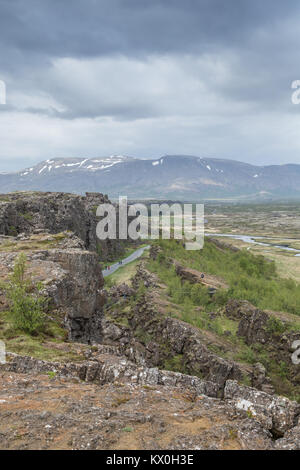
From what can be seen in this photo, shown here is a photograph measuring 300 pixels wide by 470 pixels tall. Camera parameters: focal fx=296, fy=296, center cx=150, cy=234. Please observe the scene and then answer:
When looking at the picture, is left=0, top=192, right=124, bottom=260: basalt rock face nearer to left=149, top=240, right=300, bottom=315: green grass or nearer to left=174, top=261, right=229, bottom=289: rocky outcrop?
left=149, top=240, right=300, bottom=315: green grass

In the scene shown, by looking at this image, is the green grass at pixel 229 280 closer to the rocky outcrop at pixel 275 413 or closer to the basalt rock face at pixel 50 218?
the basalt rock face at pixel 50 218

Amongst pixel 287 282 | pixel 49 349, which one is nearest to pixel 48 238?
pixel 49 349

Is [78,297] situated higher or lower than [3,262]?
lower

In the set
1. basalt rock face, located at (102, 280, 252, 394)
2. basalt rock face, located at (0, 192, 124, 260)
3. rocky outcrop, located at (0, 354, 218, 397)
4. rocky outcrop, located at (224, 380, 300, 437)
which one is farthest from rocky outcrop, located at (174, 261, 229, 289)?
rocky outcrop, located at (224, 380, 300, 437)

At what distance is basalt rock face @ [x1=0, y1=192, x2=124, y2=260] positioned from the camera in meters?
59.5

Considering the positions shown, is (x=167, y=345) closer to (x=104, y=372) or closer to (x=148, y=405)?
(x=104, y=372)

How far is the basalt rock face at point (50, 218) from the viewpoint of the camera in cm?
5953

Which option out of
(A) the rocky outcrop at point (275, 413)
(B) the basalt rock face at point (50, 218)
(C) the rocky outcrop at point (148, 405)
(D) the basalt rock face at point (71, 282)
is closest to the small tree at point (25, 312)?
(D) the basalt rock face at point (71, 282)

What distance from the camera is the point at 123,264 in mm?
93688

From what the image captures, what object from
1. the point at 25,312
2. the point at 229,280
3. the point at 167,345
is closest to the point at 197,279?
the point at 229,280

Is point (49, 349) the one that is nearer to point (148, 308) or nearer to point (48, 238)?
point (48, 238)

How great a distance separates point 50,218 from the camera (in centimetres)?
7081
